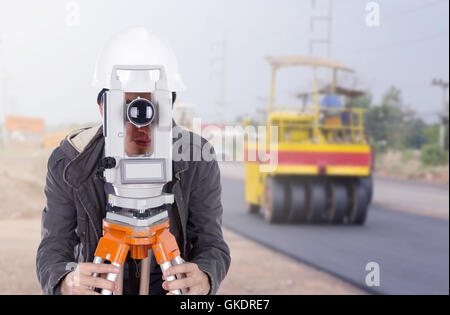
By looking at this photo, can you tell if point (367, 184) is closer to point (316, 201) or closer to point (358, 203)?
point (358, 203)

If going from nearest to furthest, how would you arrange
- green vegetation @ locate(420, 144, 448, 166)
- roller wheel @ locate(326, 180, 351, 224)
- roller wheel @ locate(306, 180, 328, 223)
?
1. roller wheel @ locate(306, 180, 328, 223)
2. roller wheel @ locate(326, 180, 351, 224)
3. green vegetation @ locate(420, 144, 448, 166)

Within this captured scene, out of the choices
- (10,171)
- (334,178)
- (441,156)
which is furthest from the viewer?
(441,156)

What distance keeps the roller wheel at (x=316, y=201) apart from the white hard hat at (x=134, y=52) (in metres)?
7.66

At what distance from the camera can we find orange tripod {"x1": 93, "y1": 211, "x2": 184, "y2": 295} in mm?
1295

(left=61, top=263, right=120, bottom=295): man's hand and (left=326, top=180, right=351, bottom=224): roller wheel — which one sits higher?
(left=61, top=263, right=120, bottom=295): man's hand

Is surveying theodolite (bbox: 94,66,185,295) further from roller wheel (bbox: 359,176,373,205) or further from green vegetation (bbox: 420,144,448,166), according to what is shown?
green vegetation (bbox: 420,144,448,166)

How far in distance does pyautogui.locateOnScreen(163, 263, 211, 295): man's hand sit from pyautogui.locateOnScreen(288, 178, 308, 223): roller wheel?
7618 mm

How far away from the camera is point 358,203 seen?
30.0ft

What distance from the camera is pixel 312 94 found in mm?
9711


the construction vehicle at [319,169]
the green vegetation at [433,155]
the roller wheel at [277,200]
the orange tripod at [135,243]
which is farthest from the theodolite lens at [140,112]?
the green vegetation at [433,155]

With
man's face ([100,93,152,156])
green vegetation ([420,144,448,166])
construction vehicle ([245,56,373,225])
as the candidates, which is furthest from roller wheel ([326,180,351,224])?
green vegetation ([420,144,448,166])
